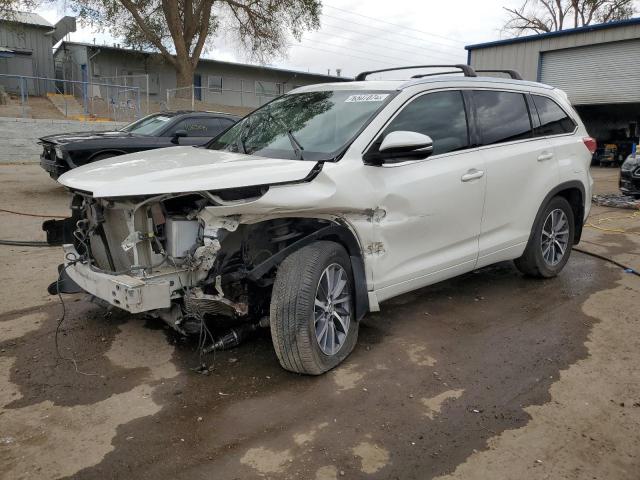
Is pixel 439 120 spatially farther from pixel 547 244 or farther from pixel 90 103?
pixel 90 103

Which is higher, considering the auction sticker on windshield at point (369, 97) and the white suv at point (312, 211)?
the auction sticker on windshield at point (369, 97)

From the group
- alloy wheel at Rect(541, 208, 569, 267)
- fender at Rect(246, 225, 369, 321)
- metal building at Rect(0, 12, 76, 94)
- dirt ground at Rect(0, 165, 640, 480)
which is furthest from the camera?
metal building at Rect(0, 12, 76, 94)

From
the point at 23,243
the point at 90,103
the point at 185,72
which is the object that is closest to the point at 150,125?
the point at 23,243

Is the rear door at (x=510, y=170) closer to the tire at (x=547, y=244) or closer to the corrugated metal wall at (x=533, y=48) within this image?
the tire at (x=547, y=244)

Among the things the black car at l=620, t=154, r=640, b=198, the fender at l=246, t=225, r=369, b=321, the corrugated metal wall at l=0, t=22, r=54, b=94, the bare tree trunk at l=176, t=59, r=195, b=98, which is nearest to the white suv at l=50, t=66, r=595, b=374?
the fender at l=246, t=225, r=369, b=321

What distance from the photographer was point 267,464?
8.89 feet

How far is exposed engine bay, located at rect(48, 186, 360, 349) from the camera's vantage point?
10.6 ft

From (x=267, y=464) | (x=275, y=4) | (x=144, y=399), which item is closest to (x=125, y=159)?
(x=144, y=399)

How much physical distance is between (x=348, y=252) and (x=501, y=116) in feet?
6.94

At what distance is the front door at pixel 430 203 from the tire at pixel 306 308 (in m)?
0.39

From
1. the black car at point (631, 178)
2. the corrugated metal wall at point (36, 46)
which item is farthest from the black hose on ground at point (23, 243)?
the corrugated metal wall at point (36, 46)

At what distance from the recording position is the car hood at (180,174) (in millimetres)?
3086

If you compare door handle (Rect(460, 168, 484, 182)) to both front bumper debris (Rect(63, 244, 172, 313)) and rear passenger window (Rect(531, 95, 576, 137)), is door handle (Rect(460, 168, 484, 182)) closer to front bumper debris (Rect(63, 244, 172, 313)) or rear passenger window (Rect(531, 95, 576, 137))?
rear passenger window (Rect(531, 95, 576, 137))

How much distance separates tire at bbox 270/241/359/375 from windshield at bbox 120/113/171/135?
6885 mm
